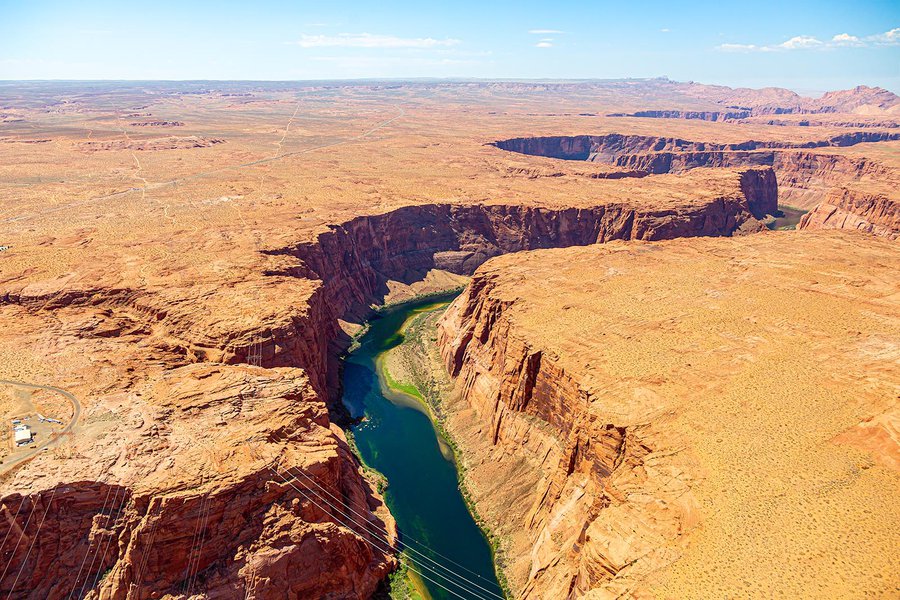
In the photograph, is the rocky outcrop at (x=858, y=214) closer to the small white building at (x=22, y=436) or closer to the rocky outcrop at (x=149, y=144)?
the small white building at (x=22, y=436)

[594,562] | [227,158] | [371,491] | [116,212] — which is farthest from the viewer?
[227,158]

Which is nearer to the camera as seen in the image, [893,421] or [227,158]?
[893,421]

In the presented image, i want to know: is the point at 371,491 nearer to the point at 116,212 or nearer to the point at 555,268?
the point at 555,268

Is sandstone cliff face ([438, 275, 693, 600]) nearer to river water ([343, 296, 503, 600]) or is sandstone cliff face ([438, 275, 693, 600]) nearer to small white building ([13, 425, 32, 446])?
river water ([343, 296, 503, 600])

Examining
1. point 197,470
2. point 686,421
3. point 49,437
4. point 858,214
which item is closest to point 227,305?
point 49,437

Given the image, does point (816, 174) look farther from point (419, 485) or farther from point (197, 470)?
point (197, 470)

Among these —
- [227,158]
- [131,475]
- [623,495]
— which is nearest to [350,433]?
[131,475]

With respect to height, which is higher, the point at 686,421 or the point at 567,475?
the point at 686,421
